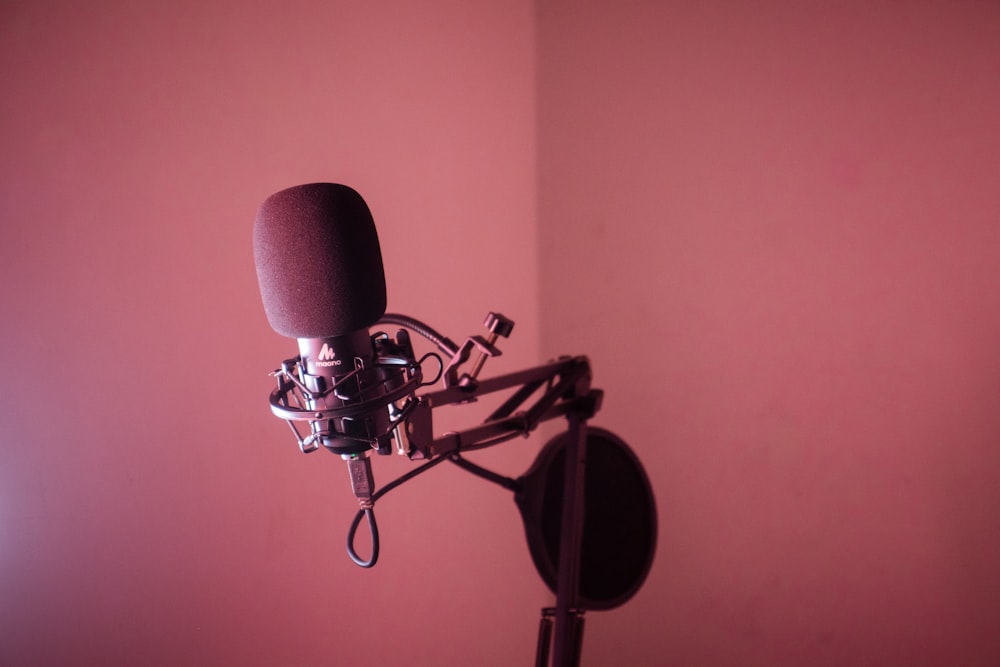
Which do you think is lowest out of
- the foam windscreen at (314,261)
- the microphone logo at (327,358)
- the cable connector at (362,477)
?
the cable connector at (362,477)

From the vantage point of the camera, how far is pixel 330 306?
795 millimetres

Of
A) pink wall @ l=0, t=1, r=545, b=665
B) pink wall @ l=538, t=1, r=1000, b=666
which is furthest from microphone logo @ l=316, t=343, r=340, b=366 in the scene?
pink wall @ l=538, t=1, r=1000, b=666

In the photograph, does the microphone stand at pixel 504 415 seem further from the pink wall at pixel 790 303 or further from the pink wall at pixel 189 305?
the pink wall at pixel 790 303

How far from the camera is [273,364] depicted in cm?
140

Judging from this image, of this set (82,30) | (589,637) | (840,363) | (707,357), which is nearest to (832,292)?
(840,363)

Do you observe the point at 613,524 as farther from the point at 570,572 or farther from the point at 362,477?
the point at 362,477

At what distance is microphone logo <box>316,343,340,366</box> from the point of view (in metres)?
0.81

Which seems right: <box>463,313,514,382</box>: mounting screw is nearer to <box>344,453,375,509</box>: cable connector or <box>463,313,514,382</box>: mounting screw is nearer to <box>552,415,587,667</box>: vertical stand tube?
<box>344,453,375,509</box>: cable connector

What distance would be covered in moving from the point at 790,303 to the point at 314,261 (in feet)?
4.39

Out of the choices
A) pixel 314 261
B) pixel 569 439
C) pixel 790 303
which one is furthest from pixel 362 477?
pixel 790 303

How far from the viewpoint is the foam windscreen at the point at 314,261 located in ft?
2.58

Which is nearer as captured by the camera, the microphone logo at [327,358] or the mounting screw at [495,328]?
the microphone logo at [327,358]

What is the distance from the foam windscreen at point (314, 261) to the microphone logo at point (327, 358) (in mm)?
20

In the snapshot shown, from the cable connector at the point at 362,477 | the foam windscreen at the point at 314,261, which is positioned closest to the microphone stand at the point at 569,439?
the cable connector at the point at 362,477
